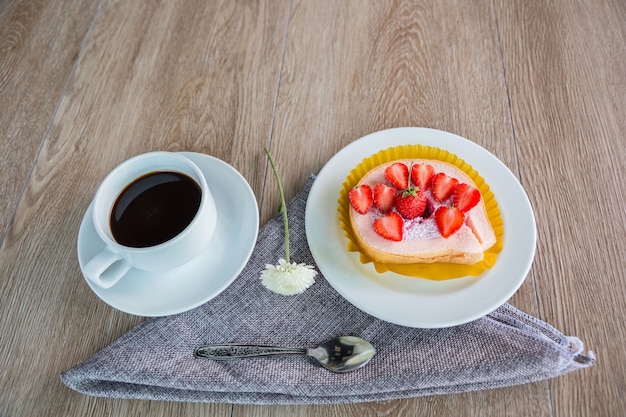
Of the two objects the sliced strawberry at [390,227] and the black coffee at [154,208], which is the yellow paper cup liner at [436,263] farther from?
the black coffee at [154,208]

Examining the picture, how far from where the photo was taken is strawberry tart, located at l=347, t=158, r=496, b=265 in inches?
33.6

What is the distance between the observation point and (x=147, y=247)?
2.57 feet

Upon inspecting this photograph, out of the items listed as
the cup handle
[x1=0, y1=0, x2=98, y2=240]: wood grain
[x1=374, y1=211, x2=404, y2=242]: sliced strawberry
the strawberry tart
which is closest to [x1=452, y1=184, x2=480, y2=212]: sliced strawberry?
the strawberry tart

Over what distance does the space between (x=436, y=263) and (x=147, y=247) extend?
48 centimetres

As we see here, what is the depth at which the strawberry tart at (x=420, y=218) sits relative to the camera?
85 centimetres

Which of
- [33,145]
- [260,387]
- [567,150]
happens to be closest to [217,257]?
[260,387]

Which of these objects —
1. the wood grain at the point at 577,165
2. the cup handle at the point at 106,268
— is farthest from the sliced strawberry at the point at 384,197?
the cup handle at the point at 106,268

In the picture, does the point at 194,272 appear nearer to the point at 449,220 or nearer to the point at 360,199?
the point at 360,199

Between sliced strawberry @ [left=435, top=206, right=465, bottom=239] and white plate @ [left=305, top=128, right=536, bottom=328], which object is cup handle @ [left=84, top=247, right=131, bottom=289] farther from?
sliced strawberry @ [left=435, top=206, right=465, bottom=239]

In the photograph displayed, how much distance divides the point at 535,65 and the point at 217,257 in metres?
0.88

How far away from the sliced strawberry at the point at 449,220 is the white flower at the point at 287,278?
23 cm

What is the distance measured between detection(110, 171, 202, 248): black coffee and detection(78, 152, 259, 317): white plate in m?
0.06

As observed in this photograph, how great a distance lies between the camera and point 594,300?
917mm

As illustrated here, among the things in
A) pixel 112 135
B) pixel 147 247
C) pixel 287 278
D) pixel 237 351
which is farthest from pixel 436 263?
pixel 112 135
